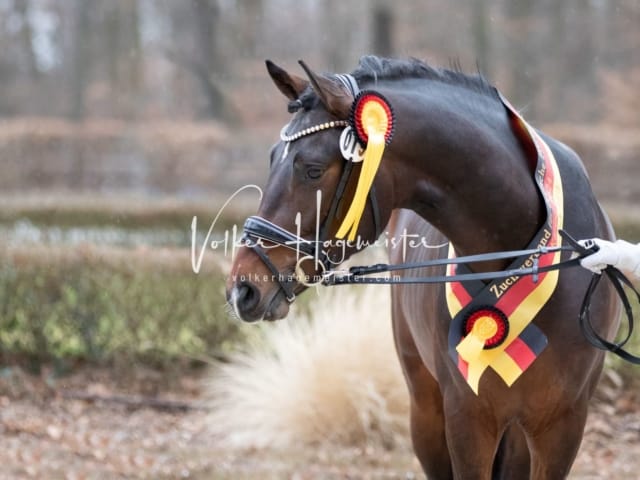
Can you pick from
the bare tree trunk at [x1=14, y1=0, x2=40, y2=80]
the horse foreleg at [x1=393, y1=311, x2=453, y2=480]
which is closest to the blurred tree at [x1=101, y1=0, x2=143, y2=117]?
the bare tree trunk at [x1=14, y1=0, x2=40, y2=80]

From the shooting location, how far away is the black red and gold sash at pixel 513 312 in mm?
3094

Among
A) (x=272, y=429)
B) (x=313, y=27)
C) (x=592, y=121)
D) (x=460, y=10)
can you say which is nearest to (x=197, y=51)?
(x=313, y=27)

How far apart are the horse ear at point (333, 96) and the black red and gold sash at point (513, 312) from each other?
672mm

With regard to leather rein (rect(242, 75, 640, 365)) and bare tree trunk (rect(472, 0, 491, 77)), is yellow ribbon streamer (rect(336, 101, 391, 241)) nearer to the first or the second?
leather rein (rect(242, 75, 640, 365))

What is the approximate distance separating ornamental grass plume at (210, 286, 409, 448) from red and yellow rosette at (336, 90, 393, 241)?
3.32 metres

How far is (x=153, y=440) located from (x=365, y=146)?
4.31 metres

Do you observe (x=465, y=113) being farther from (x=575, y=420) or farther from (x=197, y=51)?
(x=197, y=51)

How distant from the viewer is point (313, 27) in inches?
907

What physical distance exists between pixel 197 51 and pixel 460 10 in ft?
19.7

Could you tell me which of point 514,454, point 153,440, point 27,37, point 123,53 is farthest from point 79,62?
point 514,454

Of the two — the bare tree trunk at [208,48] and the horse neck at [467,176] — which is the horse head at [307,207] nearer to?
the horse neck at [467,176]

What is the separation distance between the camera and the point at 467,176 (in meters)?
3.02

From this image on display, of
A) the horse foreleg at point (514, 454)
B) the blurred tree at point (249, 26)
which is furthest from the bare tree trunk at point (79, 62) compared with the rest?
the horse foreleg at point (514, 454)

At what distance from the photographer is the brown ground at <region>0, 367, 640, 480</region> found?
5.73 m
